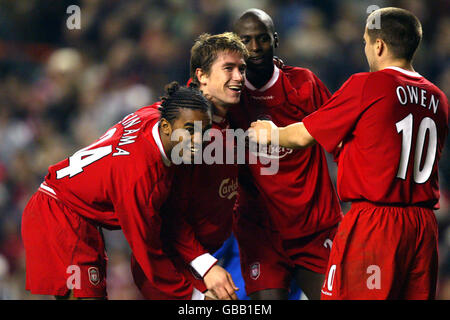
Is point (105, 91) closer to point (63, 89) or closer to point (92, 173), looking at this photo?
point (63, 89)

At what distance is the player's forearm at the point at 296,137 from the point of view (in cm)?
296

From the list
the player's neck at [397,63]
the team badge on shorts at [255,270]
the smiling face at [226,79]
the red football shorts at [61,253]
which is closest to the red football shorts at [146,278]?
the red football shorts at [61,253]

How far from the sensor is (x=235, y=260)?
13.2ft

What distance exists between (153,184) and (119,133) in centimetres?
37

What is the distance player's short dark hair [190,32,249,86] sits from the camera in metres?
3.43

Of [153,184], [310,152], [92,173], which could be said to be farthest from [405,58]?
[92,173]

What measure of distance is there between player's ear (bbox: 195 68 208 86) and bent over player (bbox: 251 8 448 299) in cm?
76

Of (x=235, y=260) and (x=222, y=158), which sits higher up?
(x=222, y=158)

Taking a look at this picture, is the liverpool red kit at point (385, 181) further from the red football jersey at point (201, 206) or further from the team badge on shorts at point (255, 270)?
Result: the team badge on shorts at point (255, 270)

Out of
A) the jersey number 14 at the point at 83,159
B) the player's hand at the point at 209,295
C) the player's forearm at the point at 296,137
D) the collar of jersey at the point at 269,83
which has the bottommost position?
the player's hand at the point at 209,295

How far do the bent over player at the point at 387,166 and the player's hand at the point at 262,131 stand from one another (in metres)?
0.27

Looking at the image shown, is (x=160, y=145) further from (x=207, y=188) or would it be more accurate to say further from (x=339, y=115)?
(x=339, y=115)

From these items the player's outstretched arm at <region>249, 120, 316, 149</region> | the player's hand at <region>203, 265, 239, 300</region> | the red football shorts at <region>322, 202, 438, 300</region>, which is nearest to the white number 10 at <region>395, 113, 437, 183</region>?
the red football shorts at <region>322, 202, 438, 300</region>

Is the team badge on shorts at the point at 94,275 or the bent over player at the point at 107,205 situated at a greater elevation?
the bent over player at the point at 107,205
